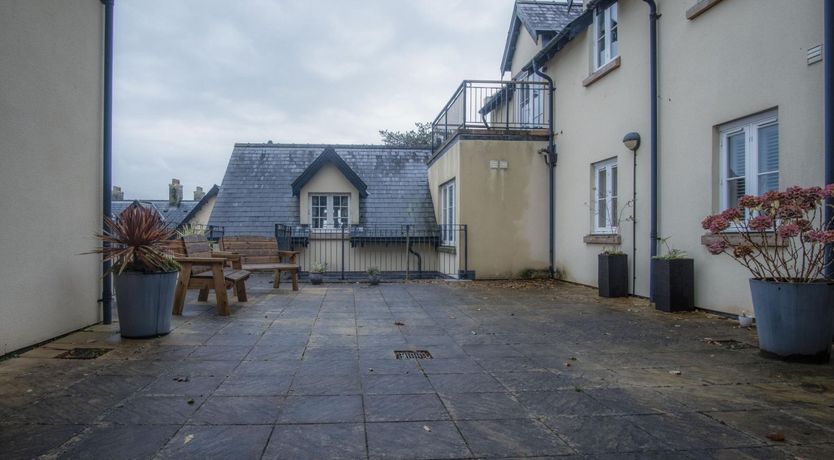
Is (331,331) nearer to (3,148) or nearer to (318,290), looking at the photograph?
(3,148)

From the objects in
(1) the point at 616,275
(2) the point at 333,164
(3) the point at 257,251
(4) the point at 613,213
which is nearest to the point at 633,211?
(4) the point at 613,213

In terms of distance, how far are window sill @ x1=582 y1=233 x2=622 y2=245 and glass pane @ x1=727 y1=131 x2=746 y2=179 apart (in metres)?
2.50

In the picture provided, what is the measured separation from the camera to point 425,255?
14.6 metres

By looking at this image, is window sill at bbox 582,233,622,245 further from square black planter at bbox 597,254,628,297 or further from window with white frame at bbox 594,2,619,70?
window with white frame at bbox 594,2,619,70

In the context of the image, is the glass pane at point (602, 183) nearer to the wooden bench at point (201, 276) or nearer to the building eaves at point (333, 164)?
the wooden bench at point (201, 276)

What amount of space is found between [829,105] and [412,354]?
4.63m

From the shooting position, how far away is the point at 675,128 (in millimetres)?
7129

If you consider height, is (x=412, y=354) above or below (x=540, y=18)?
below

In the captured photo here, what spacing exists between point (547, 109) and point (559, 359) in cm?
889

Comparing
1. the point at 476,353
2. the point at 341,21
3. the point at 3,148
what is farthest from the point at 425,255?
the point at 3,148

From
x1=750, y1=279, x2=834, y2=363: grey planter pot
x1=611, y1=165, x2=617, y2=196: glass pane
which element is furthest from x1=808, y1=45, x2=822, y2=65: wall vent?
x1=611, y1=165, x2=617, y2=196: glass pane

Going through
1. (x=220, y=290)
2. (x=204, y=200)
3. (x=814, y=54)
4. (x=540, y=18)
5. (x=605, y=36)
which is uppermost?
(x=540, y=18)

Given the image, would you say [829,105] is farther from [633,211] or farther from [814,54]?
[633,211]

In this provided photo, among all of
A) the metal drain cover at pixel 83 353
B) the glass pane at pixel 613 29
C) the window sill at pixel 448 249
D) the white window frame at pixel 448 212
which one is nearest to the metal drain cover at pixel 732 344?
the metal drain cover at pixel 83 353
